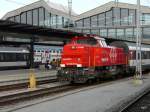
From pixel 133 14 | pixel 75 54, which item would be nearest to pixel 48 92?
pixel 75 54

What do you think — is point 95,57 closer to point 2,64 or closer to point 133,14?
point 2,64

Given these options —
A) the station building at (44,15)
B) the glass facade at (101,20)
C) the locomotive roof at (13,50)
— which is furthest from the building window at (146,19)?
the locomotive roof at (13,50)

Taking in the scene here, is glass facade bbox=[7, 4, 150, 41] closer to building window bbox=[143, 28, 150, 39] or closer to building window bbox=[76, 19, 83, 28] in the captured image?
building window bbox=[143, 28, 150, 39]

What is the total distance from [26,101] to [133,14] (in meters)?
67.1

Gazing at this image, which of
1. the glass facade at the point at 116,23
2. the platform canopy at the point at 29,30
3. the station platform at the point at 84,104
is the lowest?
the station platform at the point at 84,104

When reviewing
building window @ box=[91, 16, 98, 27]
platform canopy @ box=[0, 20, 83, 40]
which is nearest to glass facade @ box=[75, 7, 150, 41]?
building window @ box=[91, 16, 98, 27]

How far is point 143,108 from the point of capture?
15.5 m

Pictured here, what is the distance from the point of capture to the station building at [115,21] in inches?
3260

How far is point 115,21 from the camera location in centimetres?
8481

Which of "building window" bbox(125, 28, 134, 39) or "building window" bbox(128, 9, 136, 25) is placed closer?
"building window" bbox(128, 9, 136, 25)

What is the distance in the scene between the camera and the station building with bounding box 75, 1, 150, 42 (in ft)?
272

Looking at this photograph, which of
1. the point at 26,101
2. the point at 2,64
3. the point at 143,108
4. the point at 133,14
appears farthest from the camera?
the point at 133,14

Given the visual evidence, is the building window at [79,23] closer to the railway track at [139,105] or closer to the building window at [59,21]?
the building window at [59,21]

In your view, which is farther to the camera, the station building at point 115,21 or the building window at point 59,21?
the building window at point 59,21
